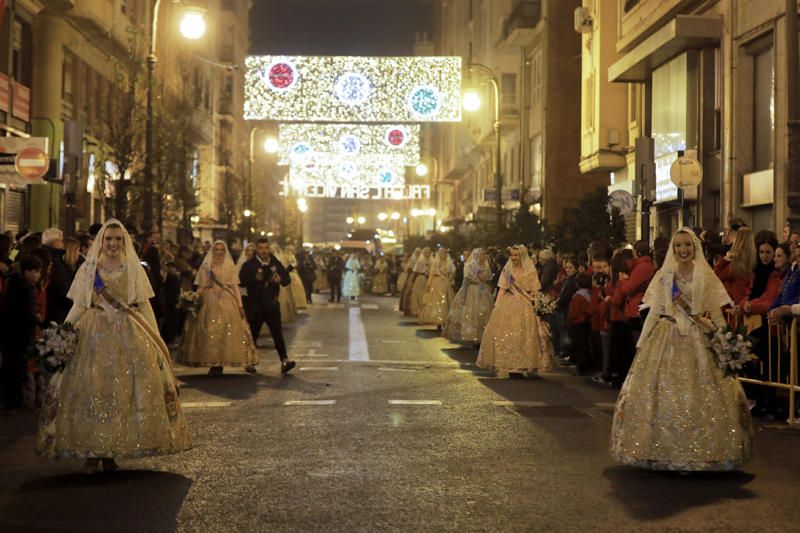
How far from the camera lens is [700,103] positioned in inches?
1102

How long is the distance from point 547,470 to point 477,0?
2404 inches

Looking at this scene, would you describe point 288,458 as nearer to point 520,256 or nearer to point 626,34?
point 520,256

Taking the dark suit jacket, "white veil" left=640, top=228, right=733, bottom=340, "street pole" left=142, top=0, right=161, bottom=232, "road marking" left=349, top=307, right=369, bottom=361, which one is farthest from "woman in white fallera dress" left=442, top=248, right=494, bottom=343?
"white veil" left=640, top=228, right=733, bottom=340

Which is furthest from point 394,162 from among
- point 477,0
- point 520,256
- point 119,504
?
point 119,504

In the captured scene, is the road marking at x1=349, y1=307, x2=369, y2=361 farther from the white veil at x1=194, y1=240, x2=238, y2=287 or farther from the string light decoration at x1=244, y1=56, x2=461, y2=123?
the string light decoration at x1=244, y1=56, x2=461, y2=123

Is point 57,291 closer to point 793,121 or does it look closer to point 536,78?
point 793,121

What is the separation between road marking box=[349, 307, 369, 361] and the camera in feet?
66.8

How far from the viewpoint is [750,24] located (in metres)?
24.8

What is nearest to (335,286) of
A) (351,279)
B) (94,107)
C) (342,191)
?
(351,279)

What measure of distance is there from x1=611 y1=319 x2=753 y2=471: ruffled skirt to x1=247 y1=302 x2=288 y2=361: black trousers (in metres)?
8.63

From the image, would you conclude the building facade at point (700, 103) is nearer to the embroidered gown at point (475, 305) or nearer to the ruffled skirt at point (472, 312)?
the embroidered gown at point (475, 305)

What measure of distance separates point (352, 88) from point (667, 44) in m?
18.1

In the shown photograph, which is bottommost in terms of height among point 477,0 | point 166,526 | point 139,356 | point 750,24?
point 166,526

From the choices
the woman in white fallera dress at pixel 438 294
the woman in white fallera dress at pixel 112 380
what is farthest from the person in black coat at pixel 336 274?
the woman in white fallera dress at pixel 112 380
